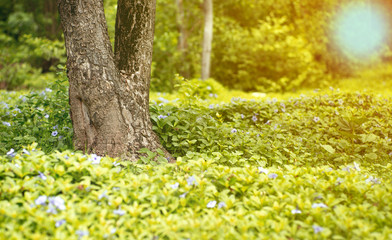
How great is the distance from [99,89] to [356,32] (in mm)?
14297

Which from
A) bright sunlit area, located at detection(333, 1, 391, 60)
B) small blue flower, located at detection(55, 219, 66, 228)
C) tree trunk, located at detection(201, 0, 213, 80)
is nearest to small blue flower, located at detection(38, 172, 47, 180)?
small blue flower, located at detection(55, 219, 66, 228)

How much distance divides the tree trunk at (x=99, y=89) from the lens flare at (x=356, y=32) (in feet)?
41.5

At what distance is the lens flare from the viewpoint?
559 inches

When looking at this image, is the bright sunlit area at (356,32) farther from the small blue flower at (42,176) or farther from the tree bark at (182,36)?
the small blue flower at (42,176)

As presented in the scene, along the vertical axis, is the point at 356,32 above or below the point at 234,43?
above

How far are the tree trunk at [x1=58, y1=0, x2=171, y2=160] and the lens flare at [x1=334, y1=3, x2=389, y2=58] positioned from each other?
12651 millimetres

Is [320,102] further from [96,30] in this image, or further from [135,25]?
[96,30]

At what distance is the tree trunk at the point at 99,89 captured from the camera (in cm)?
325

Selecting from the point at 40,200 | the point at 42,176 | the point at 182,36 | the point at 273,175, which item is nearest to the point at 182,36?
the point at 182,36

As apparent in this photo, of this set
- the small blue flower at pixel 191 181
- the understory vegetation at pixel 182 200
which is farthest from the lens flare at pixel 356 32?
the small blue flower at pixel 191 181

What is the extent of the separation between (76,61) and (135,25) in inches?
28.1

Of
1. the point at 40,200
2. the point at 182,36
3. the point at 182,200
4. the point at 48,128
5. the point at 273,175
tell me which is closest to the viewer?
the point at 40,200

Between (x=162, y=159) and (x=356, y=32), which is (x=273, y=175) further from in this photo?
(x=356, y=32)

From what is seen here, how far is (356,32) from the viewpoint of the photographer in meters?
Answer: 14.7
